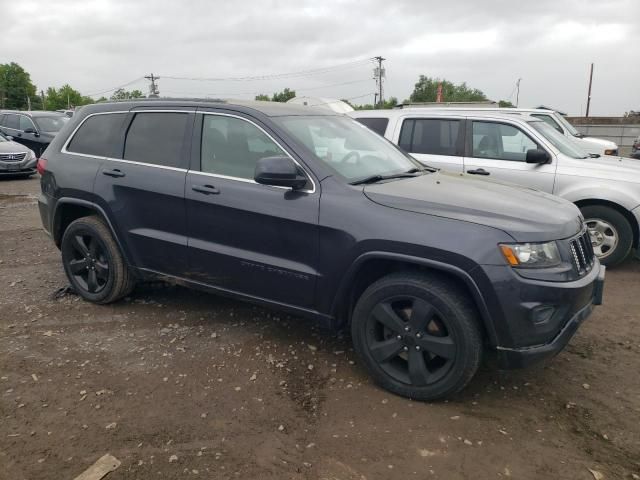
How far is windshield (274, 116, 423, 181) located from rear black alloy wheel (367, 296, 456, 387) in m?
0.92

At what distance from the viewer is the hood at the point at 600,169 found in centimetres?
592

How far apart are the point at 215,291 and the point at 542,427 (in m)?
2.33

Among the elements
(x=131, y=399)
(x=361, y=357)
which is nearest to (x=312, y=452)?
(x=361, y=357)

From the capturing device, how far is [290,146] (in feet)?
11.5

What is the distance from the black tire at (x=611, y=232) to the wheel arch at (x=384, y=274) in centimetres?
371

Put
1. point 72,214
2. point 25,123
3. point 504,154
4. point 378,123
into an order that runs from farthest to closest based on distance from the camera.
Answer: point 25,123, point 378,123, point 504,154, point 72,214

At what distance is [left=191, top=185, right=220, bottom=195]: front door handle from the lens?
3.70m

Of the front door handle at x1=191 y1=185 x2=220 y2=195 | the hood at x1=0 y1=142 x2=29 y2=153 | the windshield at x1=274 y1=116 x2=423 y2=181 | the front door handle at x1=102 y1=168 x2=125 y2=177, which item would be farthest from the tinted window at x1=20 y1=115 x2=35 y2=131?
Result: the windshield at x1=274 y1=116 x2=423 y2=181

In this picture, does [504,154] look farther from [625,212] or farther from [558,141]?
[625,212]

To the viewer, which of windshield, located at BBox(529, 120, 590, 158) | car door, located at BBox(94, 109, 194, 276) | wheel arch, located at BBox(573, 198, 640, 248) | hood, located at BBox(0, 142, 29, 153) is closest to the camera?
car door, located at BBox(94, 109, 194, 276)

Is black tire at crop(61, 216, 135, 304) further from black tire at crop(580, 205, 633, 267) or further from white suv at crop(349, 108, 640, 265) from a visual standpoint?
black tire at crop(580, 205, 633, 267)

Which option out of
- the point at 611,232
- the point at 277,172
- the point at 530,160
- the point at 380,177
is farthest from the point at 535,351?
the point at 530,160

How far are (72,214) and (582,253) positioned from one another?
4154 millimetres

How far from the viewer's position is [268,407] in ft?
10.2
